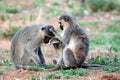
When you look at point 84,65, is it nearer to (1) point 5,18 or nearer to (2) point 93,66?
(2) point 93,66

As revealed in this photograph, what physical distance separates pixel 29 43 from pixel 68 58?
1018 mm

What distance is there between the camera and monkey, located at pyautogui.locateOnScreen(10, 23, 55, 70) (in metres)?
11.6

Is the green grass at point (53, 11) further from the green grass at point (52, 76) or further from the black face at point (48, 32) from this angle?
the green grass at point (52, 76)

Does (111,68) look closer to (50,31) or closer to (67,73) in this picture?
(67,73)

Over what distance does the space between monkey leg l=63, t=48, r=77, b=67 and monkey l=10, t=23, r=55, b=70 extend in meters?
0.62

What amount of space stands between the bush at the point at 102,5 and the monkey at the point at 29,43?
470 inches

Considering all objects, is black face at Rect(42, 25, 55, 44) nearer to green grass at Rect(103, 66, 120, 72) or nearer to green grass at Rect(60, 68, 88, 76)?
green grass at Rect(60, 68, 88, 76)

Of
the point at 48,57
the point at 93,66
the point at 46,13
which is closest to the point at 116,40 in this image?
the point at 48,57

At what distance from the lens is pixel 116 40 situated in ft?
53.9

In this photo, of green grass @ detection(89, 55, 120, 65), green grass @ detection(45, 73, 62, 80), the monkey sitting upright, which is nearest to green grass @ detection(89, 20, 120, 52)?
green grass @ detection(89, 55, 120, 65)

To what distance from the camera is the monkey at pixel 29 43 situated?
11.6 metres

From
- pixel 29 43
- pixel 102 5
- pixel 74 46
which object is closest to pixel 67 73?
pixel 74 46

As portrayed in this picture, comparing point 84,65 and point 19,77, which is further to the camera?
point 84,65

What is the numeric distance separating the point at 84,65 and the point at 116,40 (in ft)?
17.1
